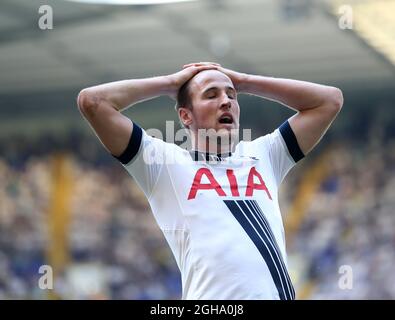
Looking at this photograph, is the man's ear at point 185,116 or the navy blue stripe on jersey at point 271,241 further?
the man's ear at point 185,116

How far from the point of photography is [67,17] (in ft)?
34.8

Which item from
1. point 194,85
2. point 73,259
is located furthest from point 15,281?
point 194,85

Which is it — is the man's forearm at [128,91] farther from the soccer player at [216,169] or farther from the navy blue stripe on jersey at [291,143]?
the navy blue stripe on jersey at [291,143]

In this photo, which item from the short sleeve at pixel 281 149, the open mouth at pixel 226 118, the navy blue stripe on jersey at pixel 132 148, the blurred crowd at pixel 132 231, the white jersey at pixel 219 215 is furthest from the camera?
the blurred crowd at pixel 132 231

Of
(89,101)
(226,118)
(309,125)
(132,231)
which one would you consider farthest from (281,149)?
(132,231)

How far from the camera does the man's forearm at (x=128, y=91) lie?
3.07m

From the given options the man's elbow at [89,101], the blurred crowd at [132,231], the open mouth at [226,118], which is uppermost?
the blurred crowd at [132,231]

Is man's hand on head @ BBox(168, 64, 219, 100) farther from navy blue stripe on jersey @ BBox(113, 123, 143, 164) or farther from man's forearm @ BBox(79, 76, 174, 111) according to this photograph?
navy blue stripe on jersey @ BBox(113, 123, 143, 164)

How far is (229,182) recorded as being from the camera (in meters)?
3.04

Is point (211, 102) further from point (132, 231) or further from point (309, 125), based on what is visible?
point (132, 231)

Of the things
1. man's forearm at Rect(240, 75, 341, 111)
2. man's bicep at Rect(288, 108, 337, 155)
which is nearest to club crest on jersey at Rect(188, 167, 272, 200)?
man's bicep at Rect(288, 108, 337, 155)

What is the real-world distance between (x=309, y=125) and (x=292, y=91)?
0.16 metres

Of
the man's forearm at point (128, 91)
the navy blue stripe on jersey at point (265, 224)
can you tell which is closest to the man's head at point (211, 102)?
the man's forearm at point (128, 91)

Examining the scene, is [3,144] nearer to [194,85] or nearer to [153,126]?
[153,126]
